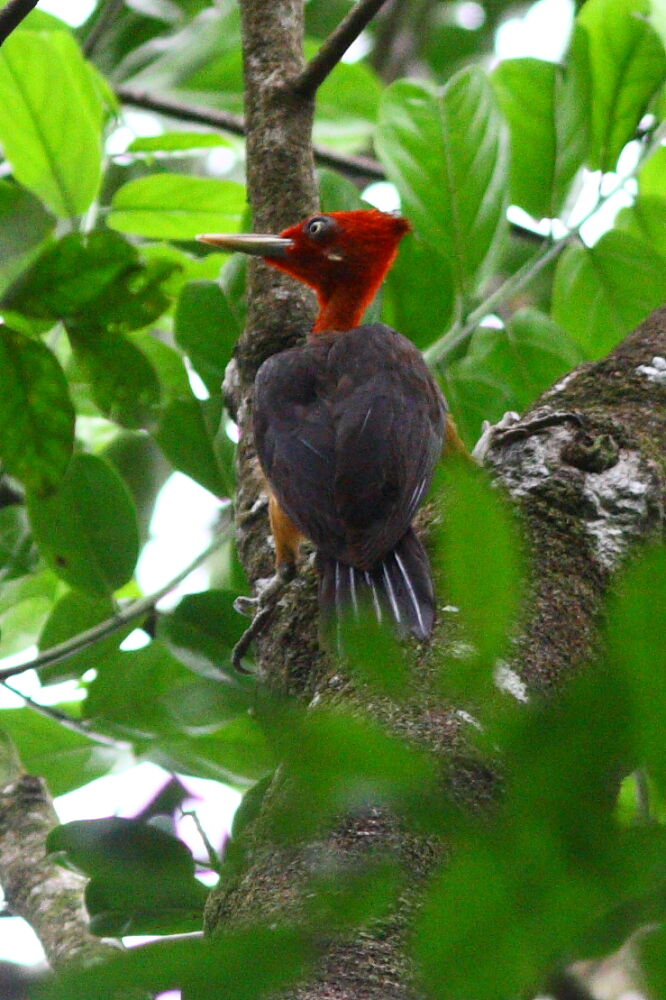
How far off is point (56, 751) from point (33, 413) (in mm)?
791

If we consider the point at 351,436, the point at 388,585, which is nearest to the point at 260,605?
the point at 388,585

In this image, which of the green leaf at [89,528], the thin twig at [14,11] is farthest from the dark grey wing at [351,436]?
the thin twig at [14,11]

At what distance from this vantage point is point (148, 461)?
3.00 metres

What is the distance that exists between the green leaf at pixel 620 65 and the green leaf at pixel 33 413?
4.44 feet

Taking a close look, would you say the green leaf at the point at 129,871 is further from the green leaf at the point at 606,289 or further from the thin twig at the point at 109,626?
the green leaf at the point at 606,289

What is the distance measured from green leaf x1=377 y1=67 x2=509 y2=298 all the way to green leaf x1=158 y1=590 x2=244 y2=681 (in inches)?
34.5

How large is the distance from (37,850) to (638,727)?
214cm

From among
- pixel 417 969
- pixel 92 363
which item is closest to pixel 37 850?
Answer: pixel 92 363

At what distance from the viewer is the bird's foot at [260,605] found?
201cm

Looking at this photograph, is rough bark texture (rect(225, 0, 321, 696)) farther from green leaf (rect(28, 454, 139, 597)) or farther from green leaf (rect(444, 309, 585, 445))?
green leaf (rect(444, 309, 585, 445))

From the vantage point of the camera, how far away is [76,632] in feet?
8.04

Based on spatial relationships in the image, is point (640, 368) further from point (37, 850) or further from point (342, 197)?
point (37, 850)

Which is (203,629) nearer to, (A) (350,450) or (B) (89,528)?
(B) (89,528)

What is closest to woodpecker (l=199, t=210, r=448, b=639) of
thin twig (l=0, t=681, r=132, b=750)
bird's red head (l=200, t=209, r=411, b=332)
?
bird's red head (l=200, t=209, r=411, b=332)
